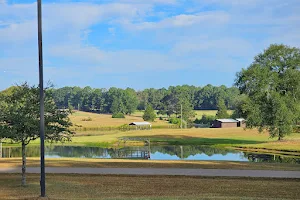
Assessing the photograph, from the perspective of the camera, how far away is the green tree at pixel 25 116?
608 inches

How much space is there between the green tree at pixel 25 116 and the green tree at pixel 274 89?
106 feet

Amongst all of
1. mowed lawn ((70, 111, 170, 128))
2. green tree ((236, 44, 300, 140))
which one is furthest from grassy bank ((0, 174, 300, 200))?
mowed lawn ((70, 111, 170, 128))

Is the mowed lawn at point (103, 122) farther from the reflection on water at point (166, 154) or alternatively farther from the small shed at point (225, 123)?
the reflection on water at point (166, 154)

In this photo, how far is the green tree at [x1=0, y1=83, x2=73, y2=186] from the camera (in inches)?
608

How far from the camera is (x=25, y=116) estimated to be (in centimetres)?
1575

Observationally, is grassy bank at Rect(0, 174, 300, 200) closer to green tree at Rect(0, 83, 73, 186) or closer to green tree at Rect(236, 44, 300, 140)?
green tree at Rect(0, 83, 73, 186)

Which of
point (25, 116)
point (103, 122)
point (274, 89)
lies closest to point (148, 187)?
point (25, 116)

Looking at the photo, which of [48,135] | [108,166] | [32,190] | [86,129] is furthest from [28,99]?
[86,129]

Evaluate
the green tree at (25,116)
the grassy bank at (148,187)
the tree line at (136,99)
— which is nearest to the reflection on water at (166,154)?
the grassy bank at (148,187)

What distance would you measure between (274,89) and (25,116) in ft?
118

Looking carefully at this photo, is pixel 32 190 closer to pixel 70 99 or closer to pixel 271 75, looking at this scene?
pixel 271 75

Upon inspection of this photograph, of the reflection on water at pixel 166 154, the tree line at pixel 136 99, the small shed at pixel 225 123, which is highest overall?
the tree line at pixel 136 99

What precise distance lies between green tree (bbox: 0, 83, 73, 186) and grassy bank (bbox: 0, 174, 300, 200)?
203 centimetres

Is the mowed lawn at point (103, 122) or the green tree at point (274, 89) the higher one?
the green tree at point (274, 89)
